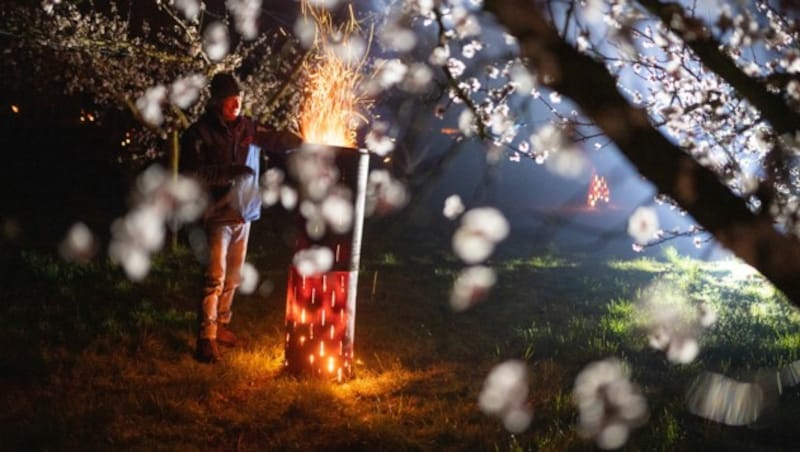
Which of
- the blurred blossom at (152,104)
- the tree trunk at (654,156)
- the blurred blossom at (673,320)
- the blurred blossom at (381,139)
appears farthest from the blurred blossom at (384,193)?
the tree trunk at (654,156)

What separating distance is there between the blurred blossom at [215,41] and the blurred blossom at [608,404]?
23.4 ft

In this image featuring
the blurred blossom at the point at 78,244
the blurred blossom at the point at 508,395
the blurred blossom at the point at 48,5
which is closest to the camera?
the blurred blossom at the point at 508,395

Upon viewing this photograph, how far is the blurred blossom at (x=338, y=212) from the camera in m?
4.65

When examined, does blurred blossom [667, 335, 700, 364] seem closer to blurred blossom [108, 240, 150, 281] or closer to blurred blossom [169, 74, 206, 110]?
blurred blossom [108, 240, 150, 281]

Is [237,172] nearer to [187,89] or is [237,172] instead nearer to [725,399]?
[725,399]

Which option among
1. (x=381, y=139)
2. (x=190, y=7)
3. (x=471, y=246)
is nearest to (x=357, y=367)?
(x=190, y=7)

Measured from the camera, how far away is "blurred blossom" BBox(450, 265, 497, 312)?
27.2 feet

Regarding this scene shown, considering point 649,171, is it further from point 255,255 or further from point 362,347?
point 255,255

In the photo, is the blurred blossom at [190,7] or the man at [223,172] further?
the blurred blossom at [190,7]

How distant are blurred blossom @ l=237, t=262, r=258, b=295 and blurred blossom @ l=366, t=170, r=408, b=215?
21.8 ft

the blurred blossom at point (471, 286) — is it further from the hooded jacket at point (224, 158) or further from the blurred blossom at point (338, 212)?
the hooded jacket at point (224, 158)

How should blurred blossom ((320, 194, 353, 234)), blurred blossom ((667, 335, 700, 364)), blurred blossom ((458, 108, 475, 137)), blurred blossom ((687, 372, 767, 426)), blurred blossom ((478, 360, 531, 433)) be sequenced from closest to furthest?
blurred blossom ((458, 108, 475, 137))
blurred blossom ((478, 360, 531, 433))
blurred blossom ((687, 372, 767, 426))
blurred blossom ((320, 194, 353, 234))
blurred blossom ((667, 335, 700, 364))

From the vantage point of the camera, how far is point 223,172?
4.90m

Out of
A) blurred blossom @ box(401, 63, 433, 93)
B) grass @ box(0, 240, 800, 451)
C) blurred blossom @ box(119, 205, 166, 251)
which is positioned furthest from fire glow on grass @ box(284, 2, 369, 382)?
blurred blossom @ box(401, 63, 433, 93)
